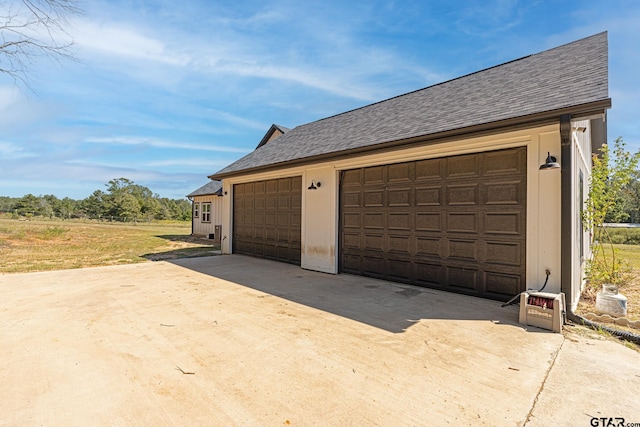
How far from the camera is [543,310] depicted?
380 cm

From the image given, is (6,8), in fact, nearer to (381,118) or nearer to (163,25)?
(163,25)

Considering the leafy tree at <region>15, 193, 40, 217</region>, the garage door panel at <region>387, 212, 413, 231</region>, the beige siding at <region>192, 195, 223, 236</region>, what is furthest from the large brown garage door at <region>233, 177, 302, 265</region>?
the leafy tree at <region>15, 193, 40, 217</region>

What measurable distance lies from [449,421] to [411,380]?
546 mm

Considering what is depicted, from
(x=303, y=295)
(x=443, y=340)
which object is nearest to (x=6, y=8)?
(x=303, y=295)

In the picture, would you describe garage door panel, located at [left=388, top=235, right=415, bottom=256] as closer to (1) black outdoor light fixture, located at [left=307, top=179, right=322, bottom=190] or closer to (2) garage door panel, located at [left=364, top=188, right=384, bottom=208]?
(2) garage door panel, located at [left=364, top=188, right=384, bottom=208]

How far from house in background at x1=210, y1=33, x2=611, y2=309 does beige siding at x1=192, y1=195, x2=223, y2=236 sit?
9667mm

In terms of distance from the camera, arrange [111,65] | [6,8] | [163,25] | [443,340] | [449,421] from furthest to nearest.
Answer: [111,65], [163,25], [6,8], [443,340], [449,421]

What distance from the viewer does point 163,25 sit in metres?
7.28

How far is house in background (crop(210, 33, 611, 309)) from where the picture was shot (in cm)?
434

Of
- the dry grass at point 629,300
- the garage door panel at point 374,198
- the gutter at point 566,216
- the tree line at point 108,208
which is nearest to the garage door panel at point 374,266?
the garage door panel at point 374,198

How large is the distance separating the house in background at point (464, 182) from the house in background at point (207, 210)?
9802 millimetres

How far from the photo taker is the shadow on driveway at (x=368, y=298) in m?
4.18

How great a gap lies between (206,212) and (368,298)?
637 inches

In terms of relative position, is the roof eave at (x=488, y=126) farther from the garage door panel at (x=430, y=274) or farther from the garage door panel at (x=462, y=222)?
the garage door panel at (x=430, y=274)
